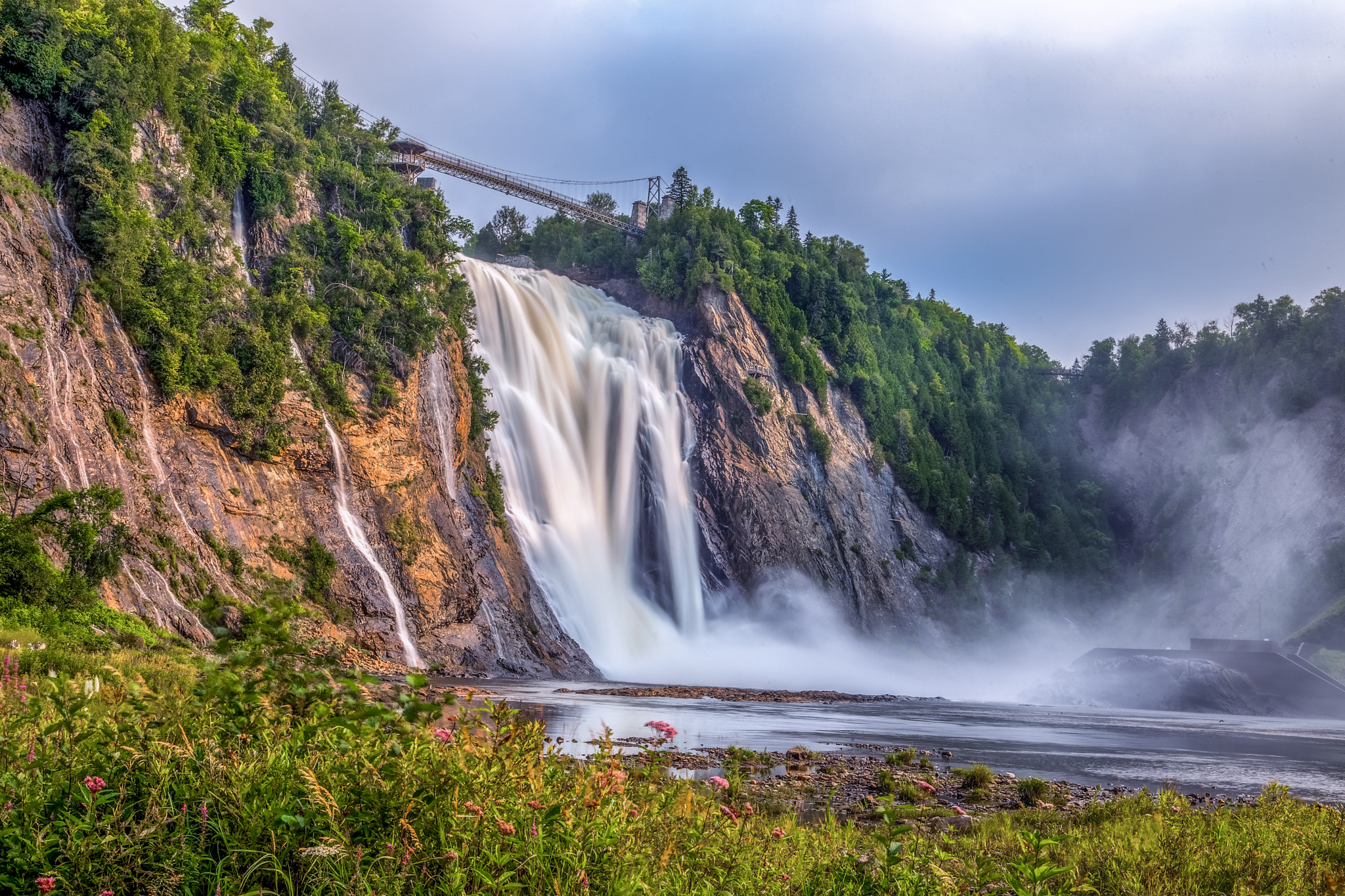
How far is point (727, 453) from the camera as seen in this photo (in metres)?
69.3

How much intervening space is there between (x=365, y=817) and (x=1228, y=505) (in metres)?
111

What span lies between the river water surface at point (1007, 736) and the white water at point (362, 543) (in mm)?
3839

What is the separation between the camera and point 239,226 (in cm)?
4172

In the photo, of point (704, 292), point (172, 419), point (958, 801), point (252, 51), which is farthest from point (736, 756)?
point (704, 292)

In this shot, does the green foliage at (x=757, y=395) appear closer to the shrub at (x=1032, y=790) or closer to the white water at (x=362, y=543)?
the white water at (x=362, y=543)

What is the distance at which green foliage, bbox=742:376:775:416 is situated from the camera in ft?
239

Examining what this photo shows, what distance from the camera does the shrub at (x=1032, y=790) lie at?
14234mm

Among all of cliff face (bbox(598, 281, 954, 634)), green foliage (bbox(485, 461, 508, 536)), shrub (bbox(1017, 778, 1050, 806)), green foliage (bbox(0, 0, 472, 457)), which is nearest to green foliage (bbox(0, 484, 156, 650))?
green foliage (bbox(0, 0, 472, 457))

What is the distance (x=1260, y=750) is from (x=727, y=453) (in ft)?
146

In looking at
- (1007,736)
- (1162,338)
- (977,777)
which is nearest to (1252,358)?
(1162,338)

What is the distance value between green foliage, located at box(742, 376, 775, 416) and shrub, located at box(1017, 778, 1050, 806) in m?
58.2

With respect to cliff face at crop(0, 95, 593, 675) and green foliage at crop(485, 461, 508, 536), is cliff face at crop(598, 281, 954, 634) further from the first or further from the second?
cliff face at crop(0, 95, 593, 675)

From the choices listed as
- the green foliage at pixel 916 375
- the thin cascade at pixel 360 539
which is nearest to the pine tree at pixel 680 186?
the green foliage at pixel 916 375

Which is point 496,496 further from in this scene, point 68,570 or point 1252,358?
point 1252,358
